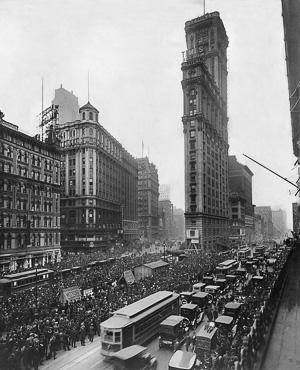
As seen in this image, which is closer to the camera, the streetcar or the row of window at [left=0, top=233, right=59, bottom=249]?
the streetcar

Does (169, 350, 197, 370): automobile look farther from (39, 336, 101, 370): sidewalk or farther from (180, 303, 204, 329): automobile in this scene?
(180, 303, 204, 329): automobile

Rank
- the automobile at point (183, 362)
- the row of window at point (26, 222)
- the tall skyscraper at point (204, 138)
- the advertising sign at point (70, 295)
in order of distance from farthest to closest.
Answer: the tall skyscraper at point (204, 138)
the row of window at point (26, 222)
the advertising sign at point (70, 295)
the automobile at point (183, 362)

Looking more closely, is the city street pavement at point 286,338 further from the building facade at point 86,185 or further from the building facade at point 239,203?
the building facade at point 239,203

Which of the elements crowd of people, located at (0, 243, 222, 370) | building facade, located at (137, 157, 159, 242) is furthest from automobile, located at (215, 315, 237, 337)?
building facade, located at (137, 157, 159, 242)

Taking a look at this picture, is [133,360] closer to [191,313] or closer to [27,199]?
[191,313]

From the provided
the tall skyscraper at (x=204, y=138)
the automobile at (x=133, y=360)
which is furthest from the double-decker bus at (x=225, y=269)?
the tall skyscraper at (x=204, y=138)

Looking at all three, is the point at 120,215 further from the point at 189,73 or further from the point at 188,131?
the point at 189,73
